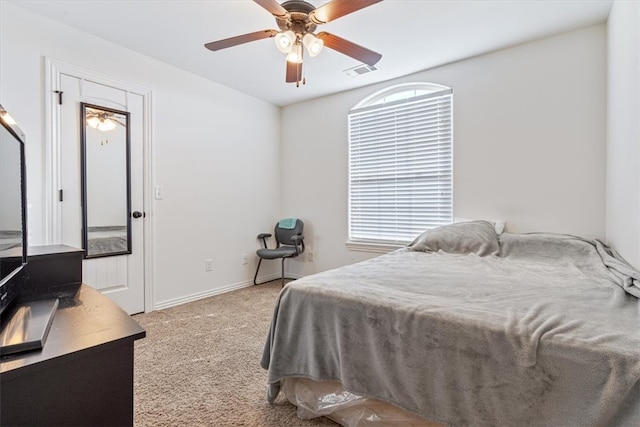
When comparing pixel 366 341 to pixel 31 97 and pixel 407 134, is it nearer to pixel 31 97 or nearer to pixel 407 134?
pixel 407 134

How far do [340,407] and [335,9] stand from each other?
203cm

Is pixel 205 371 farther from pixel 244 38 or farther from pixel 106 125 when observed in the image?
pixel 106 125

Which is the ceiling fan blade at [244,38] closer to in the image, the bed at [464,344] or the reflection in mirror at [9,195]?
the reflection in mirror at [9,195]

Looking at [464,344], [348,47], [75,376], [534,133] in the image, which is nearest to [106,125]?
[348,47]

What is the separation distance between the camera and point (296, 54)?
207 centimetres

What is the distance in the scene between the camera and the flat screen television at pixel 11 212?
0.96m

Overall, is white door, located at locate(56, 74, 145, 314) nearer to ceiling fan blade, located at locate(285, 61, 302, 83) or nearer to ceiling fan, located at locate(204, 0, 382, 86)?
ceiling fan, located at locate(204, 0, 382, 86)

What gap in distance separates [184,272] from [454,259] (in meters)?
2.62

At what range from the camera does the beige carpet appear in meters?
1.53

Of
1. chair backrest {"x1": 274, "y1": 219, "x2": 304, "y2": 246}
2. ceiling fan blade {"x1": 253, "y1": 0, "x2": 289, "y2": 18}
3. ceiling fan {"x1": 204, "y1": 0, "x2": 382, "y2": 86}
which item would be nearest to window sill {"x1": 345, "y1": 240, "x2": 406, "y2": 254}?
chair backrest {"x1": 274, "y1": 219, "x2": 304, "y2": 246}

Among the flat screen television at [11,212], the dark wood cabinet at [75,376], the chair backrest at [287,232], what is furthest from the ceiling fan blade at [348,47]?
the chair backrest at [287,232]

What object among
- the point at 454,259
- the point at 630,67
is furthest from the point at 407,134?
A: the point at 630,67

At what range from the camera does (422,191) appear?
3.33 m

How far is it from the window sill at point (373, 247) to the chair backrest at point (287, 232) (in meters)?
0.66
